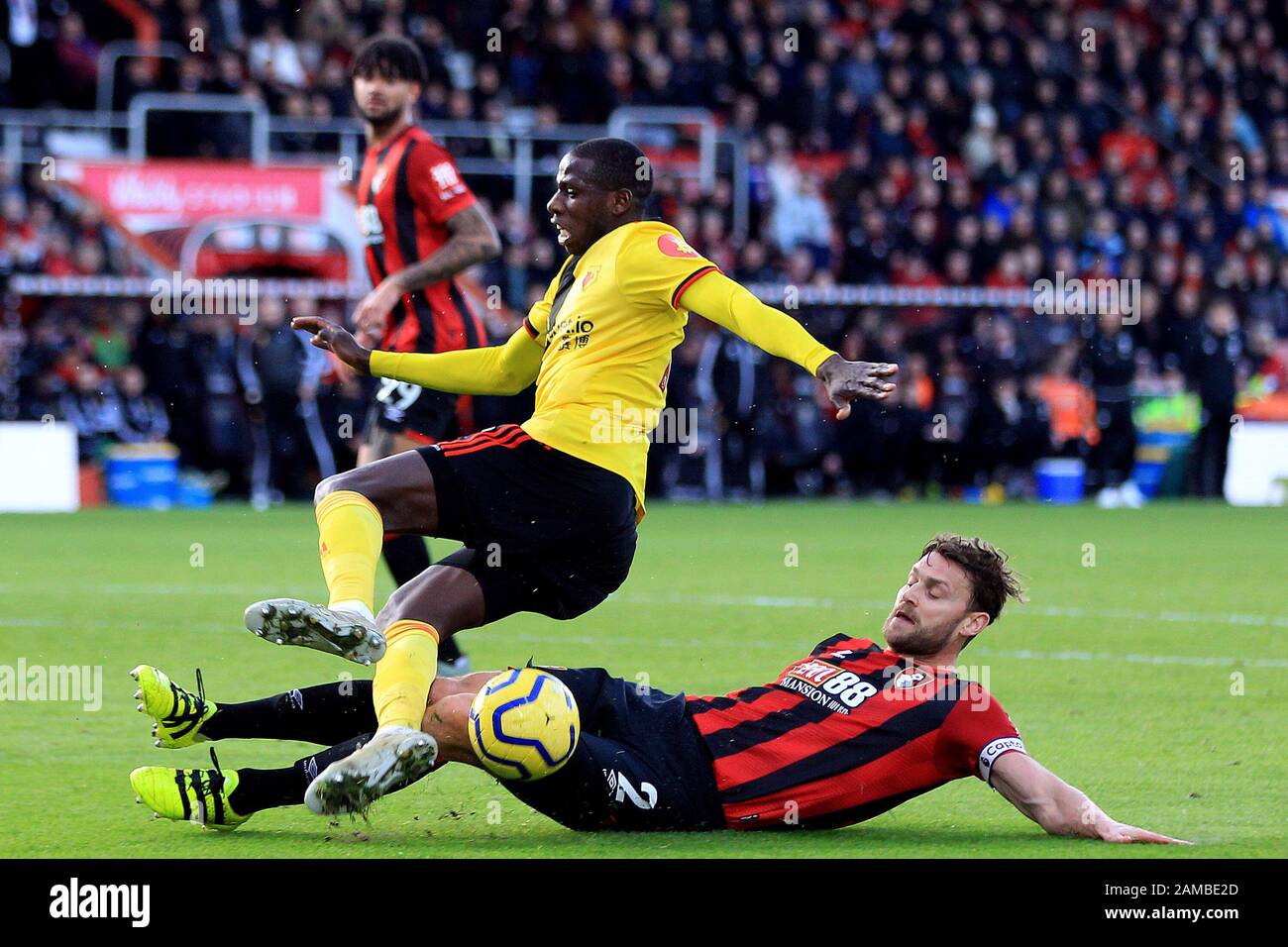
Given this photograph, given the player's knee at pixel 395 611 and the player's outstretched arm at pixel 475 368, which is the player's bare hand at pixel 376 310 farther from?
the player's knee at pixel 395 611

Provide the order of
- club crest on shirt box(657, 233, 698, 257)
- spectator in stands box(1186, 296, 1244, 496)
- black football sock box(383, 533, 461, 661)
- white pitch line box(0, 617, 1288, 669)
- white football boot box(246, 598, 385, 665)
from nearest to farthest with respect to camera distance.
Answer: white football boot box(246, 598, 385, 665) → club crest on shirt box(657, 233, 698, 257) → black football sock box(383, 533, 461, 661) → white pitch line box(0, 617, 1288, 669) → spectator in stands box(1186, 296, 1244, 496)

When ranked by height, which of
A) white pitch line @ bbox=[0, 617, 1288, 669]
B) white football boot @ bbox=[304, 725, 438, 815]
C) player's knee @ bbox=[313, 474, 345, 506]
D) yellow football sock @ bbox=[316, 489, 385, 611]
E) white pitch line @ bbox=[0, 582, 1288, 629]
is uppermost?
player's knee @ bbox=[313, 474, 345, 506]

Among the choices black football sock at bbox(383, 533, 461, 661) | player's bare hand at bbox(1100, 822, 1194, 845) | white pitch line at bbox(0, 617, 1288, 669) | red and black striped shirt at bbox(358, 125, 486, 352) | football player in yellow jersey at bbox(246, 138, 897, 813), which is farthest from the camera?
white pitch line at bbox(0, 617, 1288, 669)

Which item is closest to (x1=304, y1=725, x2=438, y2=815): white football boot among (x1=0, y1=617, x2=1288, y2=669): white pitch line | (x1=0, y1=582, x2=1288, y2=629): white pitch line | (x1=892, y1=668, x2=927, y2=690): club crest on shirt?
(x1=892, y1=668, x2=927, y2=690): club crest on shirt

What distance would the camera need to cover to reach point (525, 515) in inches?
217

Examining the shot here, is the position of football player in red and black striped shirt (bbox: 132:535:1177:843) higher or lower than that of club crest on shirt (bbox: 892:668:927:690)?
lower

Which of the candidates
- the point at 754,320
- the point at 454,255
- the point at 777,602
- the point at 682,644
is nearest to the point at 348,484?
the point at 754,320

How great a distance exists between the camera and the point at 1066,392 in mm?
21906

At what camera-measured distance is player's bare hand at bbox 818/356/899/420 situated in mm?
4895

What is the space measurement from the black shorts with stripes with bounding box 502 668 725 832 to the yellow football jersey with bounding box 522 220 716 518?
0.68 meters

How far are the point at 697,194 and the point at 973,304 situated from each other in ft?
10.5

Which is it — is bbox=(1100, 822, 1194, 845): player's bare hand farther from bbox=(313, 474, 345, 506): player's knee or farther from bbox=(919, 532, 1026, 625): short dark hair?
bbox=(313, 474, 345, 506): player's knee

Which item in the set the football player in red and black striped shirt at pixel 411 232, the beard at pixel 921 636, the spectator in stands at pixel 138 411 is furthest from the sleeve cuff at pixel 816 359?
the spectator in stands at pixel 138 411
